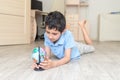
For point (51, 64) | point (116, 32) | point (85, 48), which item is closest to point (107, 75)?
point (51, 64)

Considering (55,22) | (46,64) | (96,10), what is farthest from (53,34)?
(96,10)

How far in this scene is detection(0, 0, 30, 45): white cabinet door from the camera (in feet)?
8.17

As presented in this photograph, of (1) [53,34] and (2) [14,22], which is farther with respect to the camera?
(2) [14,22]

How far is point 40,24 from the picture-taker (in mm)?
4227

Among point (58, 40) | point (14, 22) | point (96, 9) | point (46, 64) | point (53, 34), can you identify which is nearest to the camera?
point (46, 64)

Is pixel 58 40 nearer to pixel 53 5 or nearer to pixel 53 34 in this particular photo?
pixel 53 34

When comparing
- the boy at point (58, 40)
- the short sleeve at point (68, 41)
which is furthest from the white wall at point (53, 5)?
the short sleeve at point (68, 41)

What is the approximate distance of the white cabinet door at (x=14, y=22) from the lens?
249cm

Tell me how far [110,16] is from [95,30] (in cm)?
50

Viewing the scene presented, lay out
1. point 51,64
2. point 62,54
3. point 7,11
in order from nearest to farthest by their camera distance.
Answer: point 51,64 < point 62,54 < point 7,11

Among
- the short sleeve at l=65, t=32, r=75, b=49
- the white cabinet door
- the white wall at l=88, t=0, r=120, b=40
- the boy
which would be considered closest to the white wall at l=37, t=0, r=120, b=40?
the white wall at l=88, t=0, r=120, b=40

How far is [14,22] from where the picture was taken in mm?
2662

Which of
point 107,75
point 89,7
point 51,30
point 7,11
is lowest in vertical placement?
point 107,75

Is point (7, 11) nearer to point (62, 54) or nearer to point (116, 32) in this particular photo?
point (62, 54)
